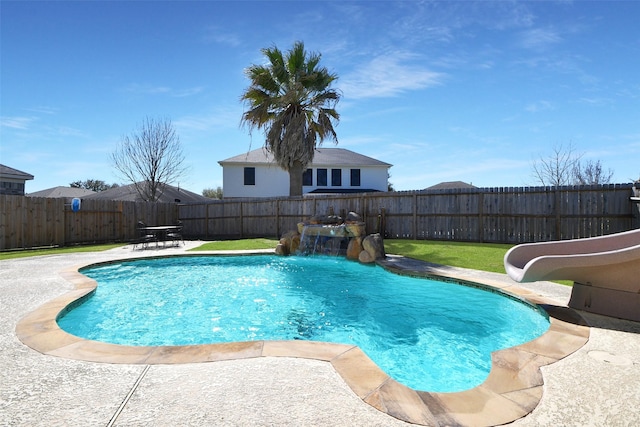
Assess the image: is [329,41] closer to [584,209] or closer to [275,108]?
[275,108]

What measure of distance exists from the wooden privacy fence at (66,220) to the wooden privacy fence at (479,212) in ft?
20.0

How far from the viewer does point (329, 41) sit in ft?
33.8

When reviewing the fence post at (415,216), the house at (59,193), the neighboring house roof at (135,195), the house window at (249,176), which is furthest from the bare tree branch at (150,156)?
the fence post at (415,216)

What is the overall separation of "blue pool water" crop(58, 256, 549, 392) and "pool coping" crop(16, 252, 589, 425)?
1.51ft

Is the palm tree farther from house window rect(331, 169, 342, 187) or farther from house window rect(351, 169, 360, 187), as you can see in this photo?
house window rect(351, 169, 360, 187)

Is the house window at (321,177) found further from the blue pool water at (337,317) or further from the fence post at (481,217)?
the blue pool water at (337,317)

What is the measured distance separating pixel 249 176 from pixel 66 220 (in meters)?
11.9

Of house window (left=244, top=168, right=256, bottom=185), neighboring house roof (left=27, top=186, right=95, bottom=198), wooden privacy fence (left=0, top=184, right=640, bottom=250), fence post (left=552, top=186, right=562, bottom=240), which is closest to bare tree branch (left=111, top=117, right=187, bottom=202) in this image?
house window (left=244, top=168, right=256, bottom=185)

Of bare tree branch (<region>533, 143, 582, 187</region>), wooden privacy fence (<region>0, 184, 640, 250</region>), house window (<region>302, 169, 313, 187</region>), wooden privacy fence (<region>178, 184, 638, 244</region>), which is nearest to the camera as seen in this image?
wooden privacy fence (<region>178, 184, 638, 244</region>)

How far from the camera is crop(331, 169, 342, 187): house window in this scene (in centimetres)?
2427

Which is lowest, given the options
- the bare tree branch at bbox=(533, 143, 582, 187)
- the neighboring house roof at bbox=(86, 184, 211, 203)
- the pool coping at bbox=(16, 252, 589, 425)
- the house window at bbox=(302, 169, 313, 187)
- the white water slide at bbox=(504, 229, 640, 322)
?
the pool coping at bbox=(16, 252, 589, 425)

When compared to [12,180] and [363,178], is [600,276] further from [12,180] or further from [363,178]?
[12,180]

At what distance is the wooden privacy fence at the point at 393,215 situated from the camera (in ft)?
31.1

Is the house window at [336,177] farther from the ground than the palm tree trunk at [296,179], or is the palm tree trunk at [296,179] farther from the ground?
the house window at [336,177]
